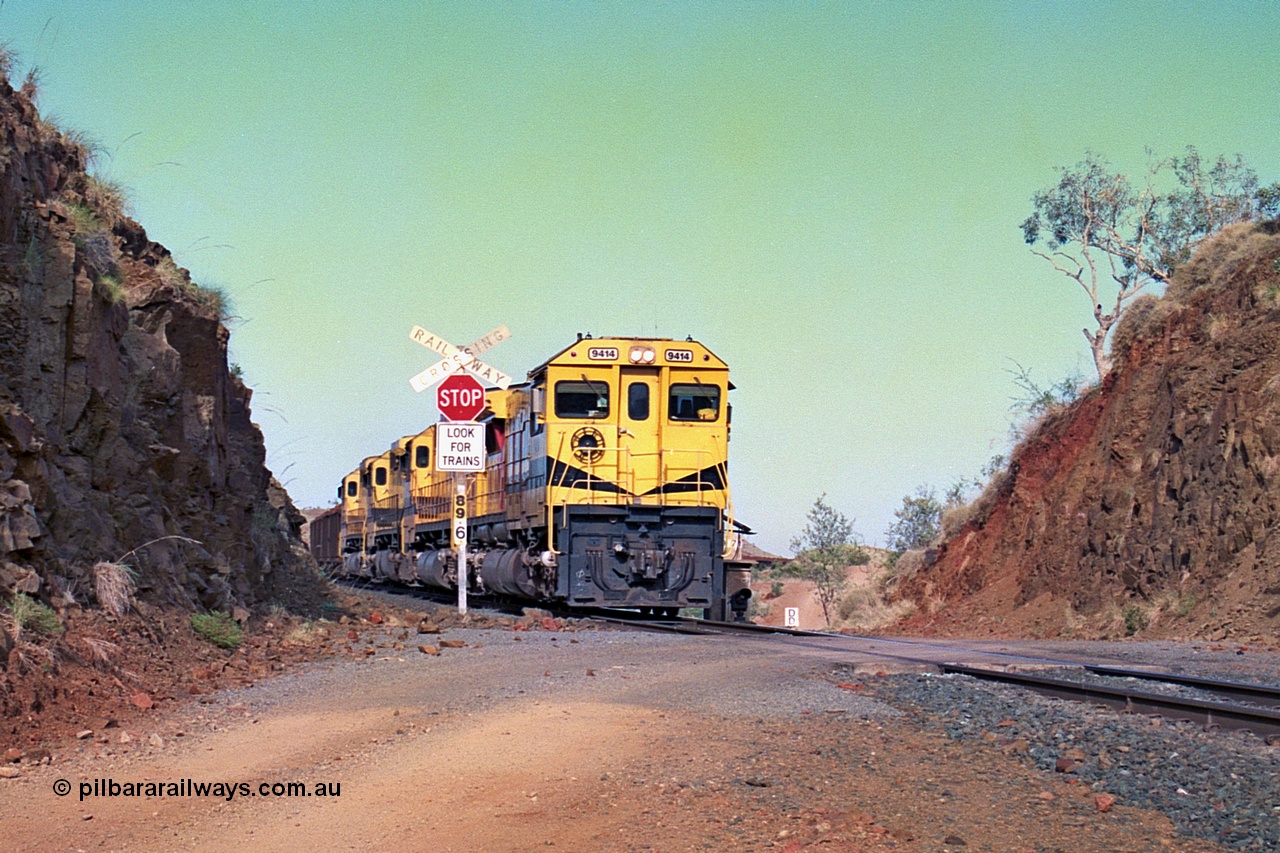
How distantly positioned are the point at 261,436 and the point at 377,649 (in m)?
10.2

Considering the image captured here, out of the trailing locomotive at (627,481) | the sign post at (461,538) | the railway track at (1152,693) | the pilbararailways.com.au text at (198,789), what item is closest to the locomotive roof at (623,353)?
the trailing locomotive at (627,481)

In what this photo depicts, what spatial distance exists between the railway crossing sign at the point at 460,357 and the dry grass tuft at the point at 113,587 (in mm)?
7916

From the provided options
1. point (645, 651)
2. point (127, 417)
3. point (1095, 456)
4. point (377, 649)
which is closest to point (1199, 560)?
point (1095, 456)

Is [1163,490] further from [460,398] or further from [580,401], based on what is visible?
[460,398]

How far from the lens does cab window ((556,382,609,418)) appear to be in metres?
19.5

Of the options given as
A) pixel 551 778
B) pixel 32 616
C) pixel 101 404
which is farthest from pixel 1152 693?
pixel 101 404

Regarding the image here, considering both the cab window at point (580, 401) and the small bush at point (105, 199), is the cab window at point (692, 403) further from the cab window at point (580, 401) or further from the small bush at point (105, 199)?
the small bush at point (105, 199)

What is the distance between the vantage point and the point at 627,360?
771 inches

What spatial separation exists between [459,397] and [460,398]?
20 mm

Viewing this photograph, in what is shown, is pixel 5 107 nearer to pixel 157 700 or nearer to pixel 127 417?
pixel 127 417

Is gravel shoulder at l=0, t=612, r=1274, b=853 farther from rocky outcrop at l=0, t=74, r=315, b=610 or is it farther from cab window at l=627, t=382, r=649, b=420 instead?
cab window at l=627, t=382, r=649, b=420

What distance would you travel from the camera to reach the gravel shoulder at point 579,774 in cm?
558

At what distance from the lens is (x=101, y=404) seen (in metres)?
11.4

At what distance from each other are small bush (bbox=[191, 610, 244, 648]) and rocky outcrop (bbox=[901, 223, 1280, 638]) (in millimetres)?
12287
